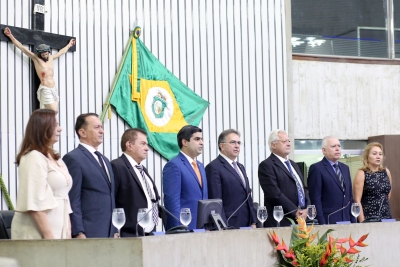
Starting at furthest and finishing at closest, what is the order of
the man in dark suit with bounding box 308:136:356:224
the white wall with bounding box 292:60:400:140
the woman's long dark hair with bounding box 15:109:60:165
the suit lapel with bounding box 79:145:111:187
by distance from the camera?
the white wall with bounding box 292:60:400:140, the man in dark suit with bounding box 308:136:356:224, the suit lapel with bounding box 79:145:111:187, the woman's long dark hair with bounding box 15:109:60:165

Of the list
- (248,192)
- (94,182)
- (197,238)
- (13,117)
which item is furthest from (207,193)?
(13,117)

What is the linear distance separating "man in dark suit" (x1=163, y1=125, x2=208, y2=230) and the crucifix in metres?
2.09

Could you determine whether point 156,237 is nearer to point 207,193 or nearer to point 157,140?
point 207,193

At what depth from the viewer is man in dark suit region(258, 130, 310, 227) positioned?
580cm

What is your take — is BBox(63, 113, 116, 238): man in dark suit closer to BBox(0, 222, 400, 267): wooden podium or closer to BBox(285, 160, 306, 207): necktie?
BBox(0, 222, 400, 267): wooden podium

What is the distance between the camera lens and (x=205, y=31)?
874 cm

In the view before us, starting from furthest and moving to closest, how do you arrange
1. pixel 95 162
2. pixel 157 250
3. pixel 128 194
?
pixel 128 194, pixel 95 162, pixel 157 250

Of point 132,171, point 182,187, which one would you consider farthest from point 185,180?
point 132,171

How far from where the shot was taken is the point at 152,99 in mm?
8180

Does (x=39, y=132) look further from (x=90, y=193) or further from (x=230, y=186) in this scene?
(x=230, y=186)

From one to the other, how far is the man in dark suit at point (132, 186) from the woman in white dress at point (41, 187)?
743 millimetres

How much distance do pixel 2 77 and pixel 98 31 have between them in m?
1.20

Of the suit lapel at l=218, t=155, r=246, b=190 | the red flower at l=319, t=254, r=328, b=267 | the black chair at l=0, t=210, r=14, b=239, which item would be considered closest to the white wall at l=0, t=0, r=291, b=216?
the suit lapel at l=218, t=155, r=246, b=190

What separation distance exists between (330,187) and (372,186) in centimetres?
55
